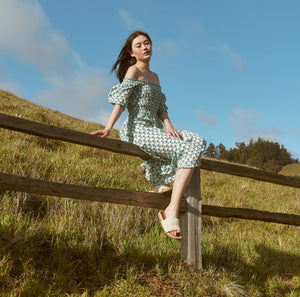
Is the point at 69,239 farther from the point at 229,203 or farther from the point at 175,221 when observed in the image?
the point at 229,203

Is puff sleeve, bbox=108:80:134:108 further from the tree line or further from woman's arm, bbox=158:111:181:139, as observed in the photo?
the tree line

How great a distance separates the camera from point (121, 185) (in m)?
5.01

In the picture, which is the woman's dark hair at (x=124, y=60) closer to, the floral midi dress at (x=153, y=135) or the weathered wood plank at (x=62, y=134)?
the floral midi dress at (x=153, y=135)

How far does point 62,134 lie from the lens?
8.52 ft

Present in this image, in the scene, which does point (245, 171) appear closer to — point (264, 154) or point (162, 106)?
point (162, 106)

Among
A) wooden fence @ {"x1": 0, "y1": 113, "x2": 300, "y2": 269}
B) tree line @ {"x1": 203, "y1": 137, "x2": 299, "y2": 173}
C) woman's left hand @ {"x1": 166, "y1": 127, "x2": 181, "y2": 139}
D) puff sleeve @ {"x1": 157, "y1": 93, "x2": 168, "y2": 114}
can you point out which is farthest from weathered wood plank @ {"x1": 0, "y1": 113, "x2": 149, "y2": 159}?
tree line @ {"x1": 203, "y1": 137, "x2": 299, "y2": 173}

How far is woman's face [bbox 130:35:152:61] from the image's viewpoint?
321 centimetres

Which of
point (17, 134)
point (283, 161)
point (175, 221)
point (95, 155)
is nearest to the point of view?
point (175, 221)

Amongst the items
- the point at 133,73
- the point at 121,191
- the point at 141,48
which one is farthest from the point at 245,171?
the point at 141,48

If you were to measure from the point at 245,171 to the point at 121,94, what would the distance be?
1.67 m

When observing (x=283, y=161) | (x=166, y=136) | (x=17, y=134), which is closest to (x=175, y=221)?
(x=166, y=136)

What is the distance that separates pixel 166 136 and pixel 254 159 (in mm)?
34668

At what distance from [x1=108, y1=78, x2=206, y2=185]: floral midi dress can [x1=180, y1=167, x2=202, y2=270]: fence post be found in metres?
0.25

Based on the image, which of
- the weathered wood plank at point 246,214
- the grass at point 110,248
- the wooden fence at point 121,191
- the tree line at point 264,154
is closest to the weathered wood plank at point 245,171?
the wooden fence at point 121,191
